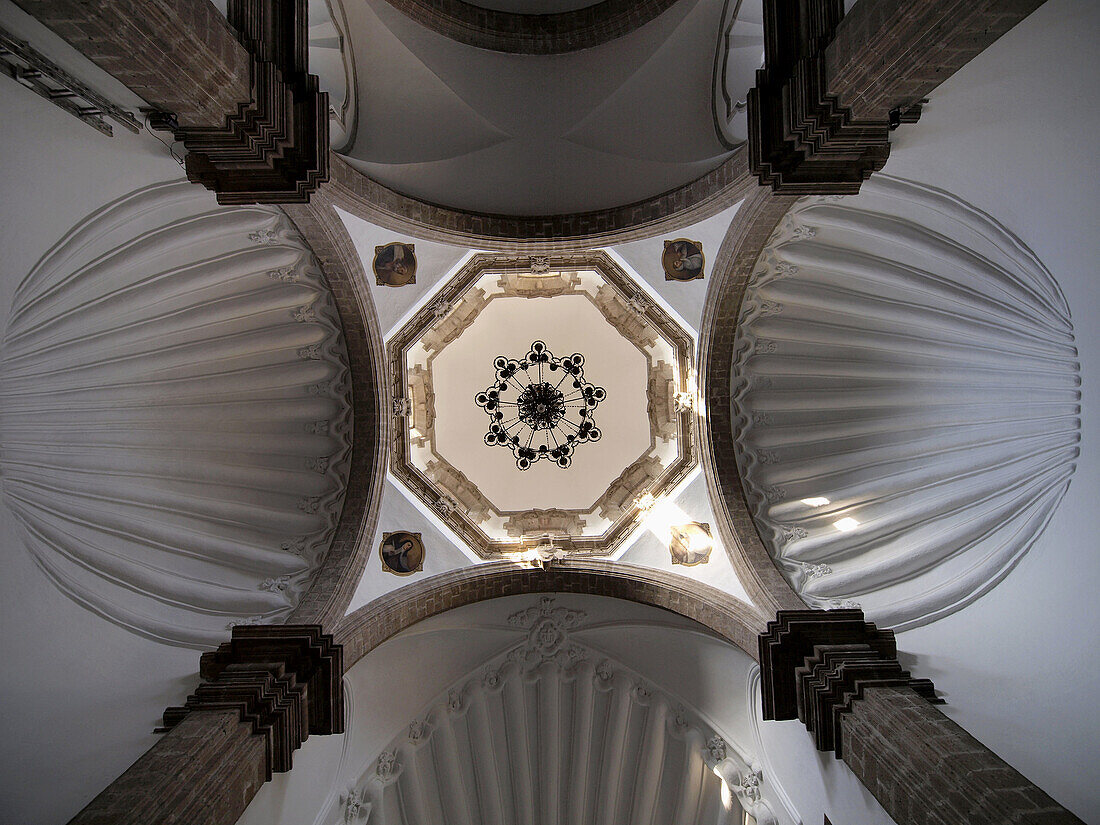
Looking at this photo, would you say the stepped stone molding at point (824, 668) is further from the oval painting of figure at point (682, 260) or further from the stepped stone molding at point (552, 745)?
the oval painting of figure at point (682, 260)

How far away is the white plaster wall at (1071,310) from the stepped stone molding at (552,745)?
13.8 ft

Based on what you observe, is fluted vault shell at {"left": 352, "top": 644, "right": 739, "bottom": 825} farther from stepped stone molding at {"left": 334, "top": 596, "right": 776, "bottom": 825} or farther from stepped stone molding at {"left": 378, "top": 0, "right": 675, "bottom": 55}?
stepped stone molding at {"left": 378, "top": 0, "right": 675, "bottom": 55}

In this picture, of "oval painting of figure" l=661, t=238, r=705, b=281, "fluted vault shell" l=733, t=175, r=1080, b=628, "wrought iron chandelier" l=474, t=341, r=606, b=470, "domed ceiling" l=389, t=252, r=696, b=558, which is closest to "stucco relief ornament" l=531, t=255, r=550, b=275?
"domed ceiling" l=389, t=252, r=696, b=558

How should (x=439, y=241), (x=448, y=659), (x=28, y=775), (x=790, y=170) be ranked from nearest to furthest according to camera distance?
(x=790, y=170)
(x=28, y=775)
(x=439, y=241)
(x=448, y=659)

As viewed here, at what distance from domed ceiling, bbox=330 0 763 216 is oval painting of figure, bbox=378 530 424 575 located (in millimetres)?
5148

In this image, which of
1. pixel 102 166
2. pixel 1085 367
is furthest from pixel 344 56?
pixel 1085 367

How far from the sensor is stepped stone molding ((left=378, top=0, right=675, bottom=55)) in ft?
33.7

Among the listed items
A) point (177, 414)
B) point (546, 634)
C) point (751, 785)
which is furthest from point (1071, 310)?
point (177, 414)

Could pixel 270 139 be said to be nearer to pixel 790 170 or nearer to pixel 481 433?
pixel 790 170

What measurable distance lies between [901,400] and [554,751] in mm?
8171

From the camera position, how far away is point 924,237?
9.76 metres

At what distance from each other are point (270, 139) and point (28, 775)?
7.77m

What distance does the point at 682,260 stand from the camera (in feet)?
35.4

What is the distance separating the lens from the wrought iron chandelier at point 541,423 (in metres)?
13.7
